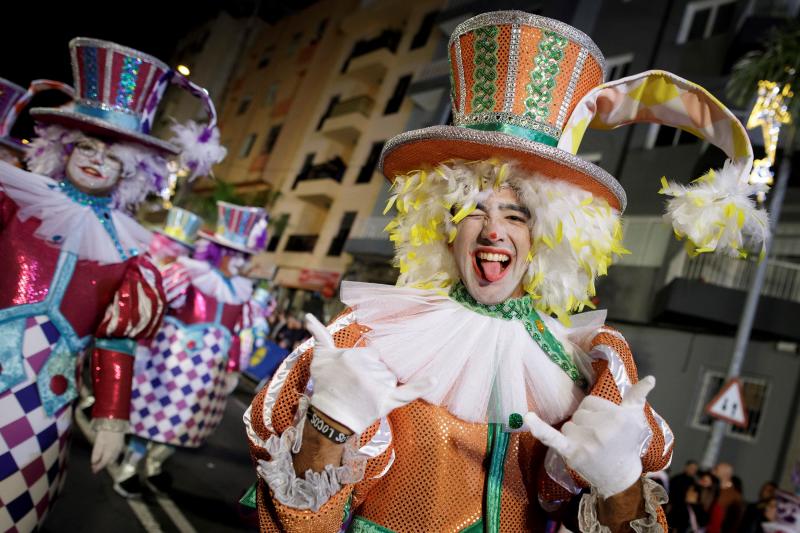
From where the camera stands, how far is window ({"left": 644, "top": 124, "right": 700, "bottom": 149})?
42.0 ft

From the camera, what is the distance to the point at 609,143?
45.1 feet

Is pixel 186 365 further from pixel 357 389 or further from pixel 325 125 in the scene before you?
pixel 325 125

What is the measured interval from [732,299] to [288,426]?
34.3ft

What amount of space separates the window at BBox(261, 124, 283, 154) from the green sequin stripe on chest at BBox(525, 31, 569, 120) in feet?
96.6

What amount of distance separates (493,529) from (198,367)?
403 cm

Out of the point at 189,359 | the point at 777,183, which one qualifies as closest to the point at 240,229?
the point at 189,359

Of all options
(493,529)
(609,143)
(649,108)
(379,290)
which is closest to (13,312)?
(379,290)

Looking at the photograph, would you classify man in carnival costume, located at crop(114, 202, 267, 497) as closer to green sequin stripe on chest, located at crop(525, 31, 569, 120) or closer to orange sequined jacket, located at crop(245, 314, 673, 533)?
orange sequined jacket, located at crop(245, 314, 673, 533)

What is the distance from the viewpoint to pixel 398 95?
23.6m

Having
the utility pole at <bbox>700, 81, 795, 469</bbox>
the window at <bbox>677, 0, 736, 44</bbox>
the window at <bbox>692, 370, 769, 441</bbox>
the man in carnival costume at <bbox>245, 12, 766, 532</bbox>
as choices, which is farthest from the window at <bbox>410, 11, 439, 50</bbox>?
the man in carnival costume at <bbox>245, 12, 766, 532</bbox>

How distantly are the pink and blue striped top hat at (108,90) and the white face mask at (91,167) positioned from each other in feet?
0.24

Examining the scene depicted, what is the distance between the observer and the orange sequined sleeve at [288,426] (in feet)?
5.45

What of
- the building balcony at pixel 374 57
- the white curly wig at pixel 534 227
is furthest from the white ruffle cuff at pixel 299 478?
the building balcony at pixel 374 57

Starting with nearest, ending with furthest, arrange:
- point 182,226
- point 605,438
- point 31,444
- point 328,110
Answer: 1. point 605,438
2. point 31,444
3. point 182,226
4. point 328,110
